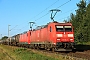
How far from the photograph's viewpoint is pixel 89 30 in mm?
57344

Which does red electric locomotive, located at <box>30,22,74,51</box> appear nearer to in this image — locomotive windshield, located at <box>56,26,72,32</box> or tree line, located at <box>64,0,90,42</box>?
locomotive windshield, located at <box>56,26,72,32</box>

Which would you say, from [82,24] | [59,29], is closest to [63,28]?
[59,29]

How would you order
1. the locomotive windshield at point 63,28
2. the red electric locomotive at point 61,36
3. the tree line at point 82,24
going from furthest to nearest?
the tree line at point 82,24 < the locomotive windshield at point 63,28 < the red electric locomotive at point 61,36

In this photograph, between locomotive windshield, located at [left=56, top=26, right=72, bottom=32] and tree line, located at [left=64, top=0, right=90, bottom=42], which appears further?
tree line, located at [left=64, top=0, right=90, bottom=42]

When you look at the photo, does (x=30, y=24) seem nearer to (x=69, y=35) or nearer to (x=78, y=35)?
(x=78, y=35)

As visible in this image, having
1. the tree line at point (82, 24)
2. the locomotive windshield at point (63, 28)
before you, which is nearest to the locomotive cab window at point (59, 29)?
the locomotive windshield at point (63, 28)

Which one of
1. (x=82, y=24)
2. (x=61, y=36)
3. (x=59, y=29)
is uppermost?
(x=82, y=24)

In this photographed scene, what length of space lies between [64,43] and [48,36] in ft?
11.7

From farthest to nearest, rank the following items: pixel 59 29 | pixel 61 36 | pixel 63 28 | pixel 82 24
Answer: pixel 82 24
pixel 59 29
pixel 63 28
pixel 61 36

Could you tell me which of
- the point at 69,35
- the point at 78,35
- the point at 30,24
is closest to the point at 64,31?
the point at 69,35

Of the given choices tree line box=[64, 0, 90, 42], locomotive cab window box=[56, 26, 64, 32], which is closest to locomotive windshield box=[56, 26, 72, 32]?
locomotive cab window box=[56, 26, 64, 32]

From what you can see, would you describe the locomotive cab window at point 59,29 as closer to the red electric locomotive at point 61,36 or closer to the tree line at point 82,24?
the red electric locomotive at point 61,36

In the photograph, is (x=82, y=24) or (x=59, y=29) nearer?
(x=59, y=29)

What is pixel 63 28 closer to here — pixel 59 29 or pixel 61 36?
pixel 59 29
